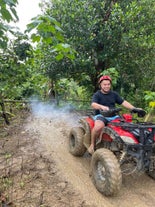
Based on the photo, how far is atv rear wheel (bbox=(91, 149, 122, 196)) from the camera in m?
3.18

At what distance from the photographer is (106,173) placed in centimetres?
329

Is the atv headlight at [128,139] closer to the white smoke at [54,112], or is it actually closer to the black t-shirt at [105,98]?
the black t-shirt at [105,98]

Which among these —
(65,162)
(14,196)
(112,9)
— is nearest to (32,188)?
(14,196)

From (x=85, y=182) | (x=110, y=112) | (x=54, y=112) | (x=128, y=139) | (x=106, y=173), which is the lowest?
(x=85, y=182)

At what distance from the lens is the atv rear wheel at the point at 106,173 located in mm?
3182

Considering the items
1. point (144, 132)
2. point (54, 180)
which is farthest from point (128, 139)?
point (54, 180)

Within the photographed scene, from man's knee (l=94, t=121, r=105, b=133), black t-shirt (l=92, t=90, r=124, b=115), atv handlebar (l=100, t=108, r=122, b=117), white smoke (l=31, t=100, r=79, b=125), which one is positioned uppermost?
black t-shirt (l=92, t=90, r=124, b=115)

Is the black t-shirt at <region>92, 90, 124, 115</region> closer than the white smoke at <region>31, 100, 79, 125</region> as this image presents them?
Yes

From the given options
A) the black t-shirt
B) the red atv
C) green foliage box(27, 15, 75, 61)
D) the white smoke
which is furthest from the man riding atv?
the white smoke

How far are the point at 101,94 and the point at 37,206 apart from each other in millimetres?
2381

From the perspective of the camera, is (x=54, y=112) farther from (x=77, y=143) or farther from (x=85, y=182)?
(x=85, y=182)

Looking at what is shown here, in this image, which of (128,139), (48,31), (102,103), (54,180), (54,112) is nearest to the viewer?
(48,31)

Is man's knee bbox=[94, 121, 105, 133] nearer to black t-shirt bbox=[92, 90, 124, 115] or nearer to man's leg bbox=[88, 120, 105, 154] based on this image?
man's leg bbox=[88, 120, 105, 154]

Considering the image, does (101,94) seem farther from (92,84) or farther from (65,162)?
(92,84)
